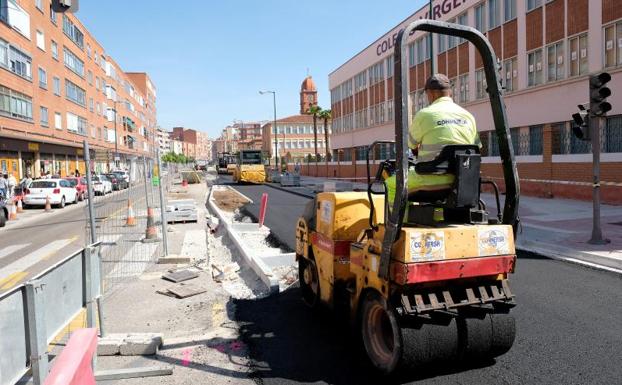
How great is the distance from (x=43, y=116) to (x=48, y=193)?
63.6 feet

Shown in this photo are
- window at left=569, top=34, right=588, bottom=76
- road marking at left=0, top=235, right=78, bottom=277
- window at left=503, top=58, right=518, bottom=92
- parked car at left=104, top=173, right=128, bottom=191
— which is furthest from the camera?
parked car at left=104, top=173, right=128, bottom=191

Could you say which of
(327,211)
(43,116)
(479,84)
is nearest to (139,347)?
(327,211)

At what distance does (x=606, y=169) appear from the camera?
57.5 feet

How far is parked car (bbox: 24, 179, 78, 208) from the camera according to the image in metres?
23.3

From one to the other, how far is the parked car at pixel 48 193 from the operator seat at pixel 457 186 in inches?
926

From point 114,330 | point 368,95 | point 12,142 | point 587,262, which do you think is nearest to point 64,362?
point 114,330

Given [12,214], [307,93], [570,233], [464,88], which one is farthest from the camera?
[307,93]

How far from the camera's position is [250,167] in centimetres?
4216

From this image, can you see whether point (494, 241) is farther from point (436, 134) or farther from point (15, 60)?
point (15, 60)

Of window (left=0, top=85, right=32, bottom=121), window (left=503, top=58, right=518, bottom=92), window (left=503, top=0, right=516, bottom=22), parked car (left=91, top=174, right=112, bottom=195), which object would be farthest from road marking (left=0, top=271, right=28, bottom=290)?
window (left=0, top=85, right=32, bottom=121)

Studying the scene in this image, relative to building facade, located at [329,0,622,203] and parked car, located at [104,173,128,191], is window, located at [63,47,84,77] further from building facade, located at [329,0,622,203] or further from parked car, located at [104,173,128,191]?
building facade, located at [329,0,622,203]

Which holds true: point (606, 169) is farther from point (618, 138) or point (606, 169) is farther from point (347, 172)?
point (347, 172)

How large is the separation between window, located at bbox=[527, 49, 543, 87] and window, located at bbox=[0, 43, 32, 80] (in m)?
31.3

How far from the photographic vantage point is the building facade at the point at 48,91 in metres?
32.1
